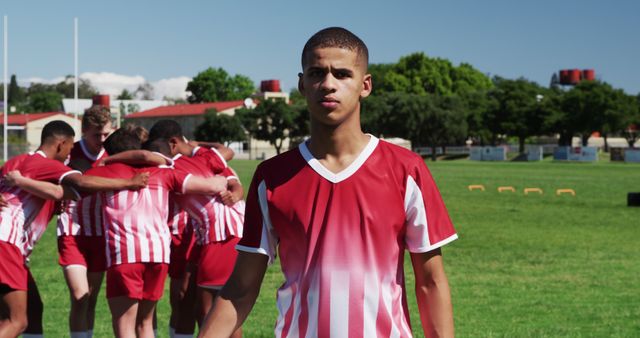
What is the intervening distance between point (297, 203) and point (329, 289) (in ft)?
1.12

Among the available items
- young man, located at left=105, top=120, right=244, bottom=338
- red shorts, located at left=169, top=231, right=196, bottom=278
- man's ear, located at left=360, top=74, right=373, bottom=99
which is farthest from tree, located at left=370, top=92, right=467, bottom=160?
man's ear, located at left=360, top=74, right=373, bottom=99

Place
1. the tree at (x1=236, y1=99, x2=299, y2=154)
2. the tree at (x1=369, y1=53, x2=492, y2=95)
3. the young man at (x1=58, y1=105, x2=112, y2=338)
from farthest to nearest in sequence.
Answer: the tree at (x1=369, y1=53, x2=492, y2=95) → the tree at (x1=236, y1=99, x2=299, y2=154) → the young man at (x1=58, y1=105, x2=112, y2=338)

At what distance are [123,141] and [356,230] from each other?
465 centimetres

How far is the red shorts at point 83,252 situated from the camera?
8500 millimetres

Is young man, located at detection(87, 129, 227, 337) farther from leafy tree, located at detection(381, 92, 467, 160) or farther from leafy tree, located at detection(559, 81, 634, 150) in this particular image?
leafy tree, located at detection(381, 92, 467, 160)

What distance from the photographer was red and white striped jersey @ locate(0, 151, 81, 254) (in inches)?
295

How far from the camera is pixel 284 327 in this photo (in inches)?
154

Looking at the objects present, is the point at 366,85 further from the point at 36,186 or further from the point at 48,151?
the point at 48,151

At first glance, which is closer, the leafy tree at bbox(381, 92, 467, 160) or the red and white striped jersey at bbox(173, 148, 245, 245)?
the red and white striped jersey at bbox(173, 148, 245, 245)

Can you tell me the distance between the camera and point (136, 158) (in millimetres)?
7703

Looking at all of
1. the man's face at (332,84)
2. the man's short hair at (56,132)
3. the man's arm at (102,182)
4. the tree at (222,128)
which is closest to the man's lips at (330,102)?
the man's face at (332,84)

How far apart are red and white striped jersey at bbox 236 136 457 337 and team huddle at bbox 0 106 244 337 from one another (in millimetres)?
3950


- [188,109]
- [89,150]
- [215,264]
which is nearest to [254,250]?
[215,264]

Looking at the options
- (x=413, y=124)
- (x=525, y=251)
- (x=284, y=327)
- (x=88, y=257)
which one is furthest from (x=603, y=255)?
(x=413, y=124)
